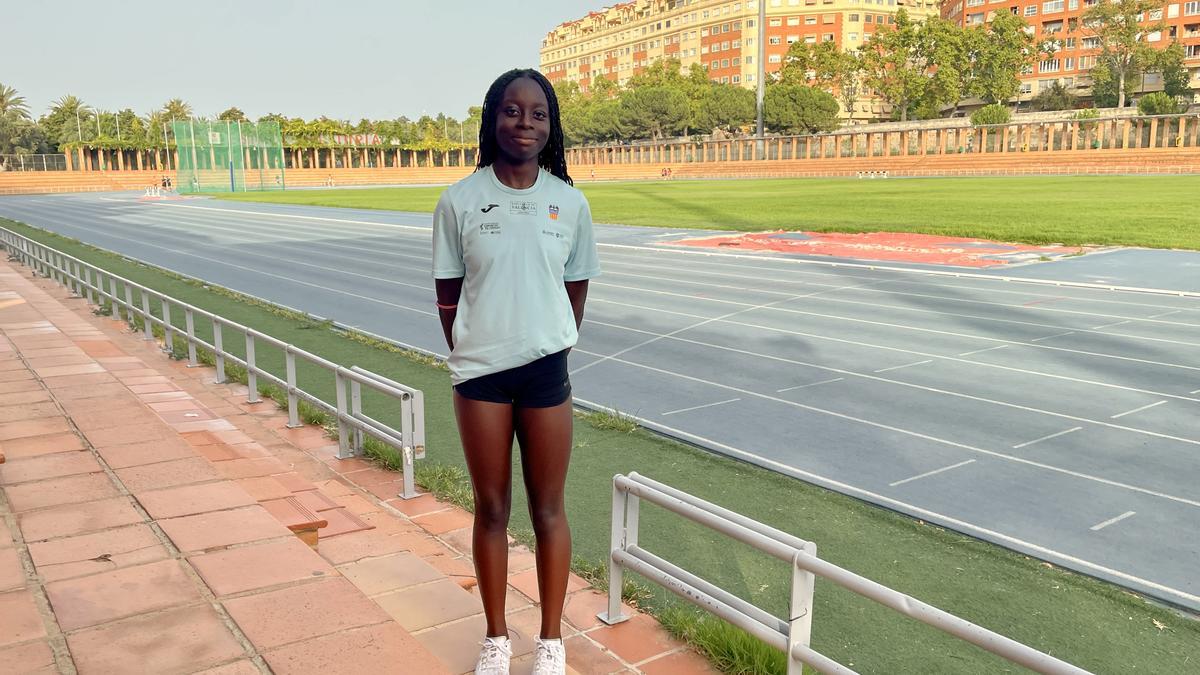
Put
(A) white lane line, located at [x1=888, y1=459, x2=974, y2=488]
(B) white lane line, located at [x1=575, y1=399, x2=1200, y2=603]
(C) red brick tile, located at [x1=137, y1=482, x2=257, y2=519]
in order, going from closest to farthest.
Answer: (C) red brick tile, located at [x1=137, y1=482, x2=257, y2=519], (B) white lane line, located at [x1=575, y1=399, x2=1200, y2=603], (A) white lane line, located at [x1=888, y1=459, x2=974, y2=488]

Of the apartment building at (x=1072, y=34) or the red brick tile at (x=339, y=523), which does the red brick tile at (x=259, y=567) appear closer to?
the red brick tile at (x=339, y=523)

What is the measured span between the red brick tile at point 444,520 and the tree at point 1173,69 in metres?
97.5

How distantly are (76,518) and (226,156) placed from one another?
222ft

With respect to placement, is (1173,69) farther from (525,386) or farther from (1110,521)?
(525,386)

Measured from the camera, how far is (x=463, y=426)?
10.1 feet

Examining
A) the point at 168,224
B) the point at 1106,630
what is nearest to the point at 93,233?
the point at 168,224

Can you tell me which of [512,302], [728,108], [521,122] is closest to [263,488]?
[512,302]

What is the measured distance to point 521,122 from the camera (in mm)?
2965

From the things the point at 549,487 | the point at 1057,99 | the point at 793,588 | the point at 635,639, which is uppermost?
the point at 1057,99

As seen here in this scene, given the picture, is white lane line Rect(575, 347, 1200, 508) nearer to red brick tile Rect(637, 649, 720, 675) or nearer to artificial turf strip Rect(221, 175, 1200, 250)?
red brick tile Rect(637, 649, 720, 675)

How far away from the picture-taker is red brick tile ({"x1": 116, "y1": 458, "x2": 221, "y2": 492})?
4.86 m

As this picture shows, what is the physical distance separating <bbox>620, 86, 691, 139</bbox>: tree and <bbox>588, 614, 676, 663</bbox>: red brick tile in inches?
4027

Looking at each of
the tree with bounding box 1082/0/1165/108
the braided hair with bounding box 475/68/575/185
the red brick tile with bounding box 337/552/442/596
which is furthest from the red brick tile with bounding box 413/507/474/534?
the tree with bounding box 1082/0/1165/108

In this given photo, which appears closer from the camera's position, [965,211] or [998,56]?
[965,211]
